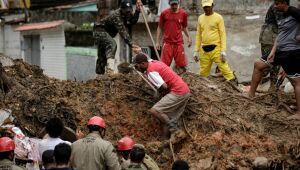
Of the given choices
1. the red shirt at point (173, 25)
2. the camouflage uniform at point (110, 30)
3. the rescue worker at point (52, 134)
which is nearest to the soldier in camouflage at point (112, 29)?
the camouflage uniform at point (110, 30)

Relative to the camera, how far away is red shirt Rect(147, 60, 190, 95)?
956 cm

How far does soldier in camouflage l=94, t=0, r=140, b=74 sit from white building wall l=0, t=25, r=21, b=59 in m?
15.3

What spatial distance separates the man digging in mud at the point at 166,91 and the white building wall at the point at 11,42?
18265 millimetres

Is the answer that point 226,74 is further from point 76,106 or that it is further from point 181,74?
point 76,106

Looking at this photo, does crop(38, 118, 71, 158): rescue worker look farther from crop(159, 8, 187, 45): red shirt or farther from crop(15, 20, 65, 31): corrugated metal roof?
crop(15, 20, 65, 31): corrugated metal roof

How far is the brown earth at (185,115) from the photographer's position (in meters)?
9.48

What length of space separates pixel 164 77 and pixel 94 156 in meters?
2.62

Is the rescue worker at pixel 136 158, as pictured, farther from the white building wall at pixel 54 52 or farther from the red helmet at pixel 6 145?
the white building wall at pixel 54 52

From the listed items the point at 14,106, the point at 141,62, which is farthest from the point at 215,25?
the point at 14,106

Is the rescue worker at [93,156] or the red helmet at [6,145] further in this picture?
the rescue worker at [93,156]

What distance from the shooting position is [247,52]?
640 inches

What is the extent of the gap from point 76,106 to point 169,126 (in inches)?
66.9

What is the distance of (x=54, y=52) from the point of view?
25.3 m

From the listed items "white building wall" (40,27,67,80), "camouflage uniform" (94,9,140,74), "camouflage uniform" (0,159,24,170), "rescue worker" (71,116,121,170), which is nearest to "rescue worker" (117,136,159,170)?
"rescue worker" (71,116,121,170)
